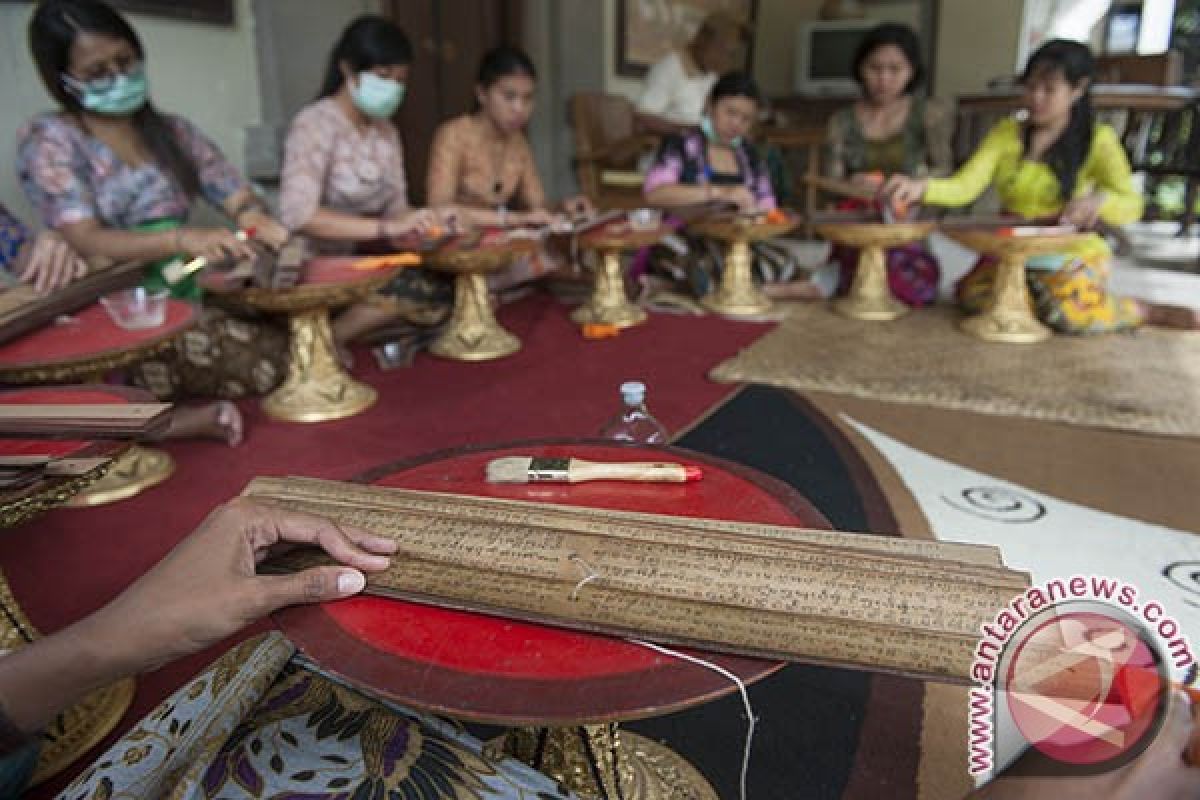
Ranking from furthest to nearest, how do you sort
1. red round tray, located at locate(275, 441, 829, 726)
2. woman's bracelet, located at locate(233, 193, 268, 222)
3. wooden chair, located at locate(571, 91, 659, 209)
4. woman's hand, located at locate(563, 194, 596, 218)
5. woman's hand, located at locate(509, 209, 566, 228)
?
wooden chair, located at locate(571, 91, 659, 209) → woman's hand, located at locate(563, 194, 596, 218) → woman's hand, located at locate(509, 209, 566, 228) → woman's bracelet, located at locate(233, 193, 268, 222) → red round tray, located at locate(275, 441, 829, 726)

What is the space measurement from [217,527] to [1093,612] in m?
0.95

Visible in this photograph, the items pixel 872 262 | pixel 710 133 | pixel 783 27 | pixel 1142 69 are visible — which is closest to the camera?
pixel 872 262

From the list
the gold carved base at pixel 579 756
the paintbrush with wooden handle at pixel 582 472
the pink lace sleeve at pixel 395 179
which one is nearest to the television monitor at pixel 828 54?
the pink lace sleeve at pixel 395 179

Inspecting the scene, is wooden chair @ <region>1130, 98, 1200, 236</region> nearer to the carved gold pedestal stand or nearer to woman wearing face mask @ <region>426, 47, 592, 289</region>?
woman wearing face mask @ <region>426, 47, 592, 289</region>

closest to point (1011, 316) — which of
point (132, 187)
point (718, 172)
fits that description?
point (718, 172)

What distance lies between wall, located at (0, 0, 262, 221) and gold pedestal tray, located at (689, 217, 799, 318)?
2.40 meters

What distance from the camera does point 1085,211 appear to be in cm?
343

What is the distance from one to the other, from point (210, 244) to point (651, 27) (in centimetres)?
543

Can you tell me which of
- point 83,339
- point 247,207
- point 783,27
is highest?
point 783,27

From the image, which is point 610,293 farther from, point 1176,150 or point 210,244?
point 1176,150

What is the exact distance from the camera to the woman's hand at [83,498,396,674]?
2.88 feet

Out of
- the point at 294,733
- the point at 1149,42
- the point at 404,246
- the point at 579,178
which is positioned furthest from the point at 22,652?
the point at 1149,42

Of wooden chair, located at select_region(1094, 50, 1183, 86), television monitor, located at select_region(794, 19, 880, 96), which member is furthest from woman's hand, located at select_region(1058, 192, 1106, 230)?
television monitor, located at select_region(794, 19, 880, 96)

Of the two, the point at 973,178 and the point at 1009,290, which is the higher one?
the point at 973,178
